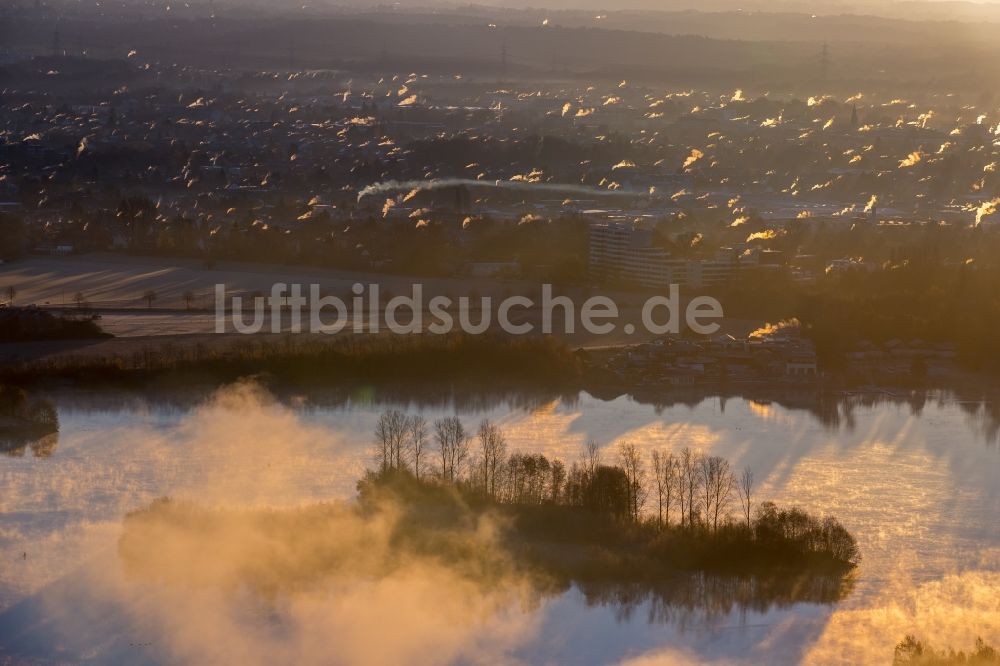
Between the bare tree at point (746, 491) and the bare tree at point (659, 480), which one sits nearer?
the bare tree at point (659, 480)

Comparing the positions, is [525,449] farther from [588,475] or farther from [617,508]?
[617,508]

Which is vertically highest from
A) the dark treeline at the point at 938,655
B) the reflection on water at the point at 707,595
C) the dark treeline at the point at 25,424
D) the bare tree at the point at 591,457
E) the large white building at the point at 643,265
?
the large white building at the point at 643,265

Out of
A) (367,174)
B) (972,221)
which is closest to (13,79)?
(367,174)

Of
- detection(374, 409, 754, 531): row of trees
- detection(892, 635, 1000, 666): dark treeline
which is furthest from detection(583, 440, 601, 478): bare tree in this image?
detection(892, 635, 1000, 666): dark treeline

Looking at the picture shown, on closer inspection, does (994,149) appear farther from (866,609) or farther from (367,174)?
(866,609)

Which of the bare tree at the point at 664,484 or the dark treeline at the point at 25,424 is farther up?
the bare tree at the point at 664,484

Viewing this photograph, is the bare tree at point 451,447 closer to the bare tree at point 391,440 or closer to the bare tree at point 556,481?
the bare tree at point 391,440

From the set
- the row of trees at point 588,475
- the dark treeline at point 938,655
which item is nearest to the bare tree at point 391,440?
the row of trees at point 588,475
